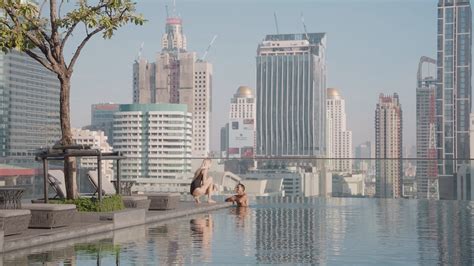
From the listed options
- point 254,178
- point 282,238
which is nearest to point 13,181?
point 254,178

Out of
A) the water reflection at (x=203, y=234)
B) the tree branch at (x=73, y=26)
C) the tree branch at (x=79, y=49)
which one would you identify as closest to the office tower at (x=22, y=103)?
the water reflection at (x=203, y=234)

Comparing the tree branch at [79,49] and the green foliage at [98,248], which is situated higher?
the tree branch at [79,49]

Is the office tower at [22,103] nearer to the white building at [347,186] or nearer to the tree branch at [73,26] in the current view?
the white building at [347,186]

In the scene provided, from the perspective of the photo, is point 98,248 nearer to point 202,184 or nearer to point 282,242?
point 282,242

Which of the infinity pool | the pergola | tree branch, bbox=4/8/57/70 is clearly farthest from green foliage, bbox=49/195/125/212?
tree branch, bbox=4/8/57/70

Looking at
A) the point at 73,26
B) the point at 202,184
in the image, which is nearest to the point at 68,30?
the point at 73,26

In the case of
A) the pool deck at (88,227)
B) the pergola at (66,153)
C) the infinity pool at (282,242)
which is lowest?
the infinity pool at (282,242)

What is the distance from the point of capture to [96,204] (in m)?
14.7

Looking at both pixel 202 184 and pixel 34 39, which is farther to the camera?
pixel 202 184

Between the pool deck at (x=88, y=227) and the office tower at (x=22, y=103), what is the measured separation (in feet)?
561

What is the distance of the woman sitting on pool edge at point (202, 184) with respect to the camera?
21984 millimetres

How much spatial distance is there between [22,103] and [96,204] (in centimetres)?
18384

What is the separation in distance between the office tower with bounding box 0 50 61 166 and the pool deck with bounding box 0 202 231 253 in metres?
171

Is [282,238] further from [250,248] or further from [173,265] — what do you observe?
[173,265]
